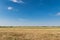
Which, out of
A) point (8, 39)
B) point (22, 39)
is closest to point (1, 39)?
point (8, 39)

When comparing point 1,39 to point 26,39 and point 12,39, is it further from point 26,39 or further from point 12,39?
point 26,39

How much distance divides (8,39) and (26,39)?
6.89 feet

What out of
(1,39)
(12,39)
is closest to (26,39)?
(12,39)

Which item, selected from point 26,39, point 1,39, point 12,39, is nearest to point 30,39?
point 26,39

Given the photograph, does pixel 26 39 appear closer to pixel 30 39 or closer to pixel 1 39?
pixel 30 39

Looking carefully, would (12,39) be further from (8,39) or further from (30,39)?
(30,39)

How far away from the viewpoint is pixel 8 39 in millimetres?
14789

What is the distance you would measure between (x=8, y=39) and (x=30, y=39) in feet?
8.30

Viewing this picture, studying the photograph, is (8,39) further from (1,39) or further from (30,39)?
(30,39)

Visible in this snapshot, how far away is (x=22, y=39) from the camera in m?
15.2

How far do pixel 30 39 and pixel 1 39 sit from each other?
330 cm

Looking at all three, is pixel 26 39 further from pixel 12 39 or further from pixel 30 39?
pixel 12 39

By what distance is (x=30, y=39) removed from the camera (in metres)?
15.0

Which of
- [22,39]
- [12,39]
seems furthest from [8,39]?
[22,39]
